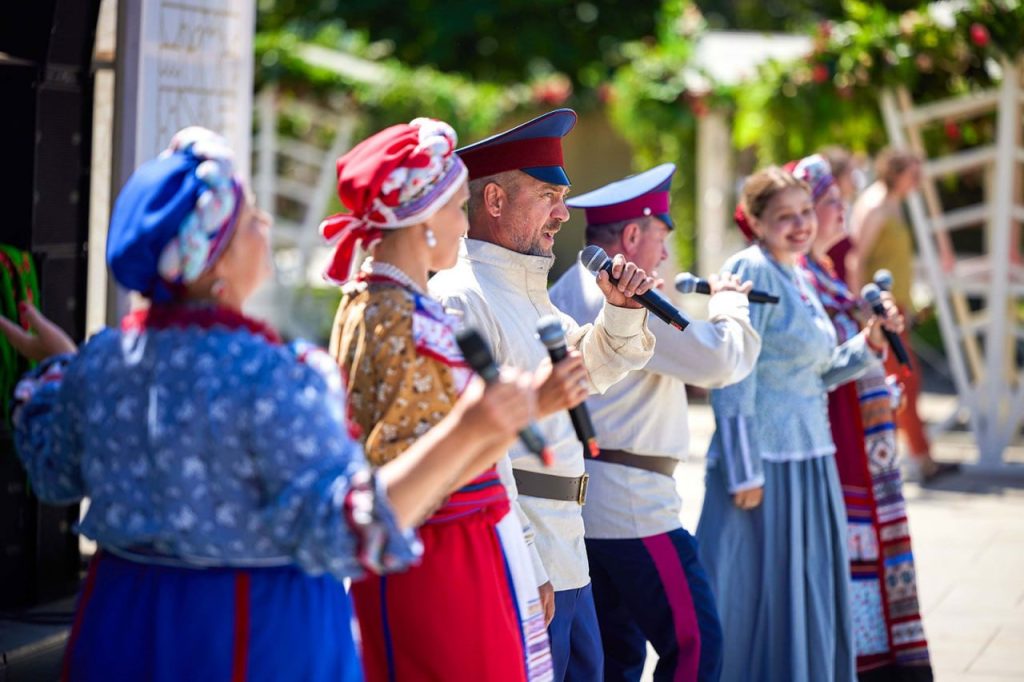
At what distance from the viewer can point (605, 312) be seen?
376 centimetres

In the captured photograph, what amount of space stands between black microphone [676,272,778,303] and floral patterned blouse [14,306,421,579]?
80.7 inches

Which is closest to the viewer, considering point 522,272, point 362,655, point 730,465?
point 362,655

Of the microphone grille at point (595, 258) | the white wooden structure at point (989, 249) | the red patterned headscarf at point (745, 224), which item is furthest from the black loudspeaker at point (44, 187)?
the white wooden structure at point (989, 249)

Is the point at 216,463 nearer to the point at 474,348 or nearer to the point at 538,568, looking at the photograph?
the point at 474,348

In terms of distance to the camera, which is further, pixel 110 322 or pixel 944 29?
pixel 944 29

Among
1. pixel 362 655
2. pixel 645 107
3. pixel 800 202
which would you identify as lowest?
pixel 362 655

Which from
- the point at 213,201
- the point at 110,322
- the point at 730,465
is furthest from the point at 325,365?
the point at 110,322

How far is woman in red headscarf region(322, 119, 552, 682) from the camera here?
2783mm

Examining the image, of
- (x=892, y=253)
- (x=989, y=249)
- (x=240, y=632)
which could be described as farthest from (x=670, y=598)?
(x=989, y=249)

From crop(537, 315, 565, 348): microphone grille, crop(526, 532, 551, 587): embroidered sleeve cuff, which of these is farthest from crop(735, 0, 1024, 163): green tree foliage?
crop(537, 315, 565, 348): microphone grille

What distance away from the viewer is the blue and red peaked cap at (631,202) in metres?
4.29

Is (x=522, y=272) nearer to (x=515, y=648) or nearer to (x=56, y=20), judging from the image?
(x=515, y=648)

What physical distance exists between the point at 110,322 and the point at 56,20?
1229 mm

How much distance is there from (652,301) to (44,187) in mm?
2686
